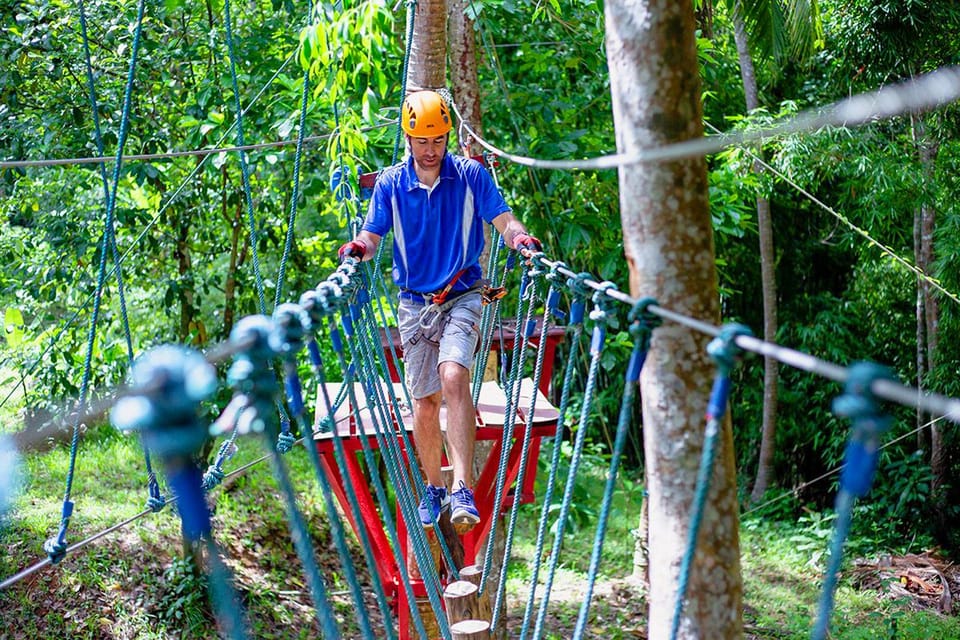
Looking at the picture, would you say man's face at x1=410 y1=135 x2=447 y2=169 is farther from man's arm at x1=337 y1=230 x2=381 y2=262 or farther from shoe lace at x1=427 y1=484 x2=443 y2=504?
shoe lace at x1=427 y1=484 x2=443 y2=504

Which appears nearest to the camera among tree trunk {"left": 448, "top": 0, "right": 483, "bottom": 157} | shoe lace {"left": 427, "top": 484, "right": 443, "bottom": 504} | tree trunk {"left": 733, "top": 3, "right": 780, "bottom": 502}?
shoe lace {"left": 427, "top": 484, "right": 443, "bottom": 504}

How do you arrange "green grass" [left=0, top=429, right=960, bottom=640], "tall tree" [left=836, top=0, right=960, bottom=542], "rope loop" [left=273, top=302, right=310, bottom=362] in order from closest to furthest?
"rope loop" [left=273, top=302, right=310, bottom=362]
"green grass" [left=0, top=429, right=960, bottom=640]
"tall tree" [left=836, top=0, right=960, bottom=542]

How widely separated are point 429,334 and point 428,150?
499 mm

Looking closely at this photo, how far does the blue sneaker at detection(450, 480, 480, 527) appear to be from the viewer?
2.67m

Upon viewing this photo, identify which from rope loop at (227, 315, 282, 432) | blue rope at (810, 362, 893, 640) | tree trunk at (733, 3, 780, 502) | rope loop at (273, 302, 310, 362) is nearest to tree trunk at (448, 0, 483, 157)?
tree trunk at (733, 3, 780, 502)

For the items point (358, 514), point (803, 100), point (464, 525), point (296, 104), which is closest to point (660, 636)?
point (358, 514)

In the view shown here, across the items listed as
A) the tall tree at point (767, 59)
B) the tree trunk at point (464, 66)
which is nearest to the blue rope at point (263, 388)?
the tree trunk at point (464, 66)

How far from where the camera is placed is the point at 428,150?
286 centimetres

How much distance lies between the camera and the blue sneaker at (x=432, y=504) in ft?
8.95

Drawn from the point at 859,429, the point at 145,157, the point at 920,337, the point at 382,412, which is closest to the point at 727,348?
the point at 859,429

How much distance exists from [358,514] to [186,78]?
3944mm

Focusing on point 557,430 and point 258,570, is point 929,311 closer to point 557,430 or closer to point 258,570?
point 258,570

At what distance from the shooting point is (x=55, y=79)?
178 inches

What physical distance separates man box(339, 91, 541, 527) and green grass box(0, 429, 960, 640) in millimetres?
2461
